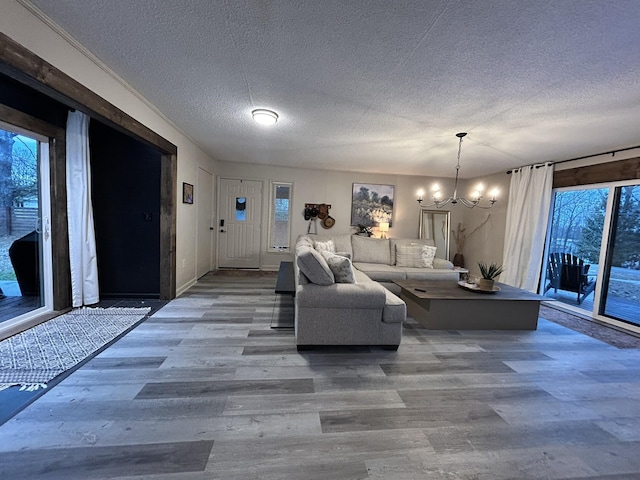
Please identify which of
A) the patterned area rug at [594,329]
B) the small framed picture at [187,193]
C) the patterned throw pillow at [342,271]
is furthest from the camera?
the small framed picture at [187,193]

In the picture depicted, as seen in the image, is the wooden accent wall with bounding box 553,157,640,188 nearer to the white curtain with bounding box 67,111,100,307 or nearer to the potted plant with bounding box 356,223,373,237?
the potted plant with bounding box 356,223,373,237

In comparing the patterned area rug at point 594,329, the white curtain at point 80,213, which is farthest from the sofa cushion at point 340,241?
the white curtain at point 80,213

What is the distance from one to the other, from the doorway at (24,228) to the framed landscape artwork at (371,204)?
15.6ft

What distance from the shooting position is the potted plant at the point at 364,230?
5629 millimetres

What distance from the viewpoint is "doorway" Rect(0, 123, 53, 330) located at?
8.36ft

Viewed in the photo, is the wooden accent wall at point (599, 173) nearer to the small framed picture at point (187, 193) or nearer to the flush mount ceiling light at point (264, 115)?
the flush mount ceiling light at point (264, 115)

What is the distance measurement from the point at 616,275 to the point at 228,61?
5155 millimetres

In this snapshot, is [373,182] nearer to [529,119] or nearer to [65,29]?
[529,119]

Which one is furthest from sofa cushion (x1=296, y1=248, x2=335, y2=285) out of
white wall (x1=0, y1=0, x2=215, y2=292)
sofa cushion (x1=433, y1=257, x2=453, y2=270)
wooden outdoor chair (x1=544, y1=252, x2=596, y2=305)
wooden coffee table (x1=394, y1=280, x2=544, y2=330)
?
wooden outdoor chair (x1=544, y1=252, x2=596, y2=305)

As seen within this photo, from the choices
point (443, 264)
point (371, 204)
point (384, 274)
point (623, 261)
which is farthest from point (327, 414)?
point (371, 204)

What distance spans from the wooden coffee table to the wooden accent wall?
2.01 metres

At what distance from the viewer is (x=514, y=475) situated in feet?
4.08

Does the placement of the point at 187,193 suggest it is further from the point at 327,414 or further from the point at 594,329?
the point at 594,329

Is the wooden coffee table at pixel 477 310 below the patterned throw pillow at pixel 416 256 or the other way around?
below
